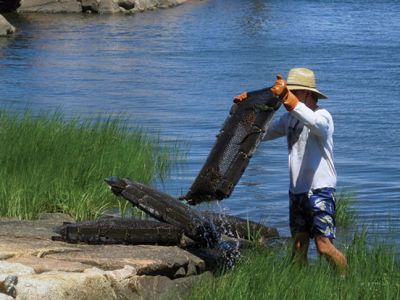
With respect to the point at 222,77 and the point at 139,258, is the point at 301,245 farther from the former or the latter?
the point at 222,77

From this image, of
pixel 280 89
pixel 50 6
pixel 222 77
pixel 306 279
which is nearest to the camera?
pixel 306 279

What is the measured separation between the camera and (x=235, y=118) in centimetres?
847

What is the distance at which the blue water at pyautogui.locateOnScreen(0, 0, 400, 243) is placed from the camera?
47.9 ft

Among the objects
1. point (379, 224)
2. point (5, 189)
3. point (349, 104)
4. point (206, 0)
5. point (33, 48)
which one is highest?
point (5, 189)

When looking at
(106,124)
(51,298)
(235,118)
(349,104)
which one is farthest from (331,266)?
(349,104)

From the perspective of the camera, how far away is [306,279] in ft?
24.7

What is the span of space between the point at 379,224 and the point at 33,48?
25764 mm

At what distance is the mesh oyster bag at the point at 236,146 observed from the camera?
8312 mm

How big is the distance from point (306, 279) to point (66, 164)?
4.56 m

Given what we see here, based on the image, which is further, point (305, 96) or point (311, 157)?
point (305, 96)

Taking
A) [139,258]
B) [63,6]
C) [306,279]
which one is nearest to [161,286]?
[139,258]

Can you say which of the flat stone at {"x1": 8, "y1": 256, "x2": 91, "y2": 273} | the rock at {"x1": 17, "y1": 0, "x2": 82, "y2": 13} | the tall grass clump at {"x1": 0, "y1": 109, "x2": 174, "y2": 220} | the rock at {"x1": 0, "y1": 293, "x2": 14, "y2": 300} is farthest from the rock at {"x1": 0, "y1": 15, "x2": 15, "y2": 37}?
the rock at {"x1": 0, "y1": 293, "x2": 14, "y2": 300}

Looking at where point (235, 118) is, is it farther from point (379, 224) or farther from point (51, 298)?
point (379, 224)

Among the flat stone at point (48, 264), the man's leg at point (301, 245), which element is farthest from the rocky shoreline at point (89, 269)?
the man's leg at point (301, 245)
